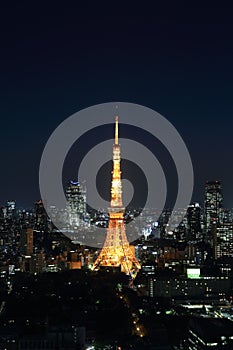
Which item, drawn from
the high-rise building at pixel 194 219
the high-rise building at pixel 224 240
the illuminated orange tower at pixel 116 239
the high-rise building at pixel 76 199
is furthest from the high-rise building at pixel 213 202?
the illuminated orange tower at pixel 116 239

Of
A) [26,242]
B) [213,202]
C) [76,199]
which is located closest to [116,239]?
[26,242]

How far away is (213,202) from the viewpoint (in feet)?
55.8

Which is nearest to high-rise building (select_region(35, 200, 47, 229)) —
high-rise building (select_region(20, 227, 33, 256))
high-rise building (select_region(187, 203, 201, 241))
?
high-rise building (select_region(20, 227, 33, 256))

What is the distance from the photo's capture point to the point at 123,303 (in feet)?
24.6

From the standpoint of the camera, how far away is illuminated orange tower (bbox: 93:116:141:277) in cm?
1036

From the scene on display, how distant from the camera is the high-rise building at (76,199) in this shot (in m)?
16.8

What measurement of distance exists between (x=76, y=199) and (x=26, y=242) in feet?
15.6

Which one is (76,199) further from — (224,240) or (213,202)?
(224,240)

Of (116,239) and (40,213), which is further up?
(40,213)

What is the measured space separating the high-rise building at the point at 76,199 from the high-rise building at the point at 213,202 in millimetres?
3727

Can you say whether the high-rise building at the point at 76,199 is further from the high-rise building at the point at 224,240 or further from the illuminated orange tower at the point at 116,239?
the illuminated orange tower at the point at 116,239

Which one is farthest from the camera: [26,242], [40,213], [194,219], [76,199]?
[76,199]

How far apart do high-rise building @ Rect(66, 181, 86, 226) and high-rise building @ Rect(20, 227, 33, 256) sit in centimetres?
368

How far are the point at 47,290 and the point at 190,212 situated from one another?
898 cm
